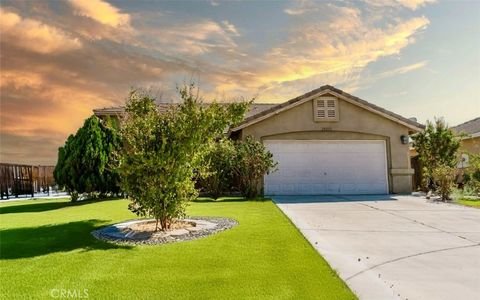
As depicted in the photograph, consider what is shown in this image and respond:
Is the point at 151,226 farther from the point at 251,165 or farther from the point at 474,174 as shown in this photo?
the point at 474,174

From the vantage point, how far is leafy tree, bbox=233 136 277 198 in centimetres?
1579

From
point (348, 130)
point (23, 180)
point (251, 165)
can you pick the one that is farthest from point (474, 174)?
point (23, 180)

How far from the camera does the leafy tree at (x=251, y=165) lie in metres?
15.8

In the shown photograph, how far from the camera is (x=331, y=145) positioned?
1791cm

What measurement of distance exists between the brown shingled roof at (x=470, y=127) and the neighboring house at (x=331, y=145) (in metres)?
9.01

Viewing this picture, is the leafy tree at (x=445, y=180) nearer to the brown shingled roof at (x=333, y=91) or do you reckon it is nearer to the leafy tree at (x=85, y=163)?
the brown shingled roof at (x=333, y=91)

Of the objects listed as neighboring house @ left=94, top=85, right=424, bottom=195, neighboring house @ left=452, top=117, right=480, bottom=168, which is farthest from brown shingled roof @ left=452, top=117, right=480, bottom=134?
neighboring house @ left=94, top=85, right=424, bottom=195

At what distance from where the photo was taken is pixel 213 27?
1301 centimetres

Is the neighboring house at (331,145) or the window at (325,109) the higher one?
the window at (325,109)

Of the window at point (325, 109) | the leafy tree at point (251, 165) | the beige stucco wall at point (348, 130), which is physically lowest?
the leafy tree at point (251, 165)

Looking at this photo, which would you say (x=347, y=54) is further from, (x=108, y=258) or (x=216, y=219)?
(x=108, y=258)

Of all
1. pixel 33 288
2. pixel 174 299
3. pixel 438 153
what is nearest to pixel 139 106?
pixel 33 288

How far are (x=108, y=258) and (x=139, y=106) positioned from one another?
3554 mm

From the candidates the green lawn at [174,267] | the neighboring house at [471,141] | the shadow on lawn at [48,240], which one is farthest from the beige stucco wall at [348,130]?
the shadow on lawn at [48,240]
